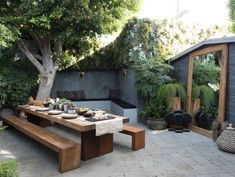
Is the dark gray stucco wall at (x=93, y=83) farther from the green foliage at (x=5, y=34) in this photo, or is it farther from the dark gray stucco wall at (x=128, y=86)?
the green foliage at (x=5, y=34)

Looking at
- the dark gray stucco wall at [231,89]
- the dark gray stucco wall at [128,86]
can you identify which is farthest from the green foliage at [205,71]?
the dark gray stucco wall at [128,86]

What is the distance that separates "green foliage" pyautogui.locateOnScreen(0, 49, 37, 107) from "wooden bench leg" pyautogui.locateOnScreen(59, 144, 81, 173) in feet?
15.0

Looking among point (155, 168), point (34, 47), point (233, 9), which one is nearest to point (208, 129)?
point (155, 168)

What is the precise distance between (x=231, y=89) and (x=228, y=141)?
1348 millimetres

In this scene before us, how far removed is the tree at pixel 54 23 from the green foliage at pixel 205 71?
2.66 m

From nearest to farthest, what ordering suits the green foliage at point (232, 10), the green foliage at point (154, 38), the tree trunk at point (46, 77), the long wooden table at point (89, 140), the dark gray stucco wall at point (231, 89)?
the long wooden table at point (89, 140)
the dark gray stucco wall at point (231, 89)
the green foliage at point (154, 38)
the tree trunk at point (46, 77)
the green foliage at point (232, 10)

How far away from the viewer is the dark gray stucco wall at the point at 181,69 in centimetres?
784

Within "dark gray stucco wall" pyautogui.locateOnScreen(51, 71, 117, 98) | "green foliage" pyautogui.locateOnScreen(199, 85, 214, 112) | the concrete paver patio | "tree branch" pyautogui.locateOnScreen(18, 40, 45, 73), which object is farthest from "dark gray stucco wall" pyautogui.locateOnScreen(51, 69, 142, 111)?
the concrete paver patio

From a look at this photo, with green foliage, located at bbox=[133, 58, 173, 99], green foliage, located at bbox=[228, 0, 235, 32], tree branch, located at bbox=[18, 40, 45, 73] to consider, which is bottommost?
green foliage, located at bbox=[133, 58, 173, 99]

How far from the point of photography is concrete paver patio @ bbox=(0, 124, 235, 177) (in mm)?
4121

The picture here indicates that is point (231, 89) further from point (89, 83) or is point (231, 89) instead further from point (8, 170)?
point (89, 83)

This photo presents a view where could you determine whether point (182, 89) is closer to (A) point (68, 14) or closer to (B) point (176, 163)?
(B) point (176, 163)

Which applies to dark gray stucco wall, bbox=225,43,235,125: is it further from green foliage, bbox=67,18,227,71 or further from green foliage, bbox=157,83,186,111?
green foliage, bbox=67,18,227,71

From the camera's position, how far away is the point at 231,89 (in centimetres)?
592
